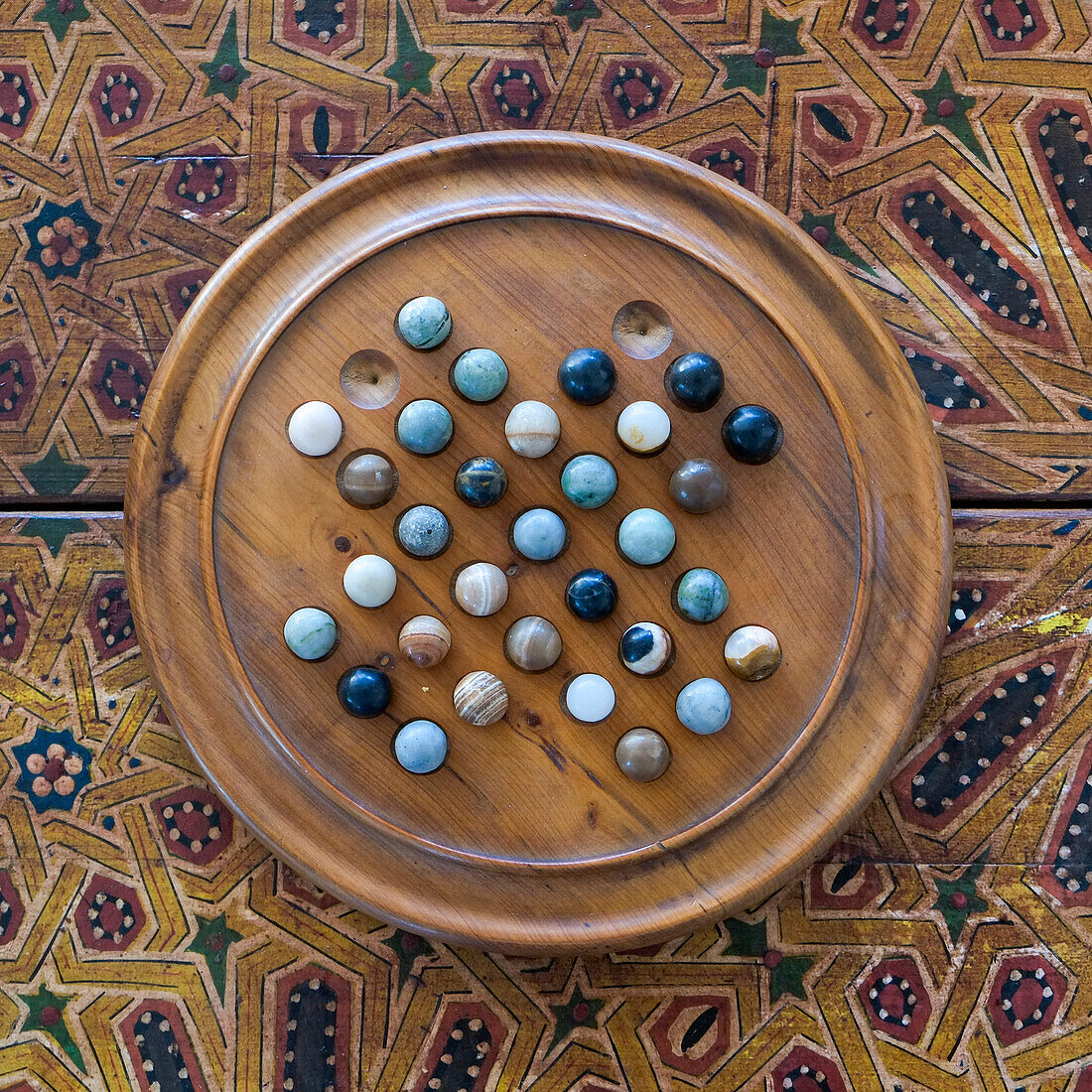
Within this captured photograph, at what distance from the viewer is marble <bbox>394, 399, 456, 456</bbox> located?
70cm

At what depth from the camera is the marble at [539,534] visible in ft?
2.31

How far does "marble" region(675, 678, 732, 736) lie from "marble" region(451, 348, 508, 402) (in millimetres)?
278

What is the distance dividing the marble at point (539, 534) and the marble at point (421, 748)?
0.16 metres

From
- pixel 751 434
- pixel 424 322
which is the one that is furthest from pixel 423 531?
pixel 751 434

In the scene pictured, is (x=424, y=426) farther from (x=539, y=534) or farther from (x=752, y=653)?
(x=752, y=653)

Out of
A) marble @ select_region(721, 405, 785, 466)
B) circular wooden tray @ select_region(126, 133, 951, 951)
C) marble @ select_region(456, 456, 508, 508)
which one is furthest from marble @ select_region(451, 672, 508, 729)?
marble @ select_region(721, 405, 785, 466)

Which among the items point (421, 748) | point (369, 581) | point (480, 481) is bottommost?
point (421, 748)

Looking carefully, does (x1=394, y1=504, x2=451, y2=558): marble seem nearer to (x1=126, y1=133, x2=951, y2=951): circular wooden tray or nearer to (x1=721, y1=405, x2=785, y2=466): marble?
(x1=126, y1=133, x2=951, y2=951): circular wooden tray

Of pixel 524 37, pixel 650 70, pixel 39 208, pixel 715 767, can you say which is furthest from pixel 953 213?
pixel 39 208

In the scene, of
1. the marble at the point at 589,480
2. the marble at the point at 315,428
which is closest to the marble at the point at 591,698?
the marble at the point at 589,480

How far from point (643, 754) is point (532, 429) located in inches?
10.4

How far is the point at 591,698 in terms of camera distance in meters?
0.71

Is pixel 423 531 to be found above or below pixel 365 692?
above

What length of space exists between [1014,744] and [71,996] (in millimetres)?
873
